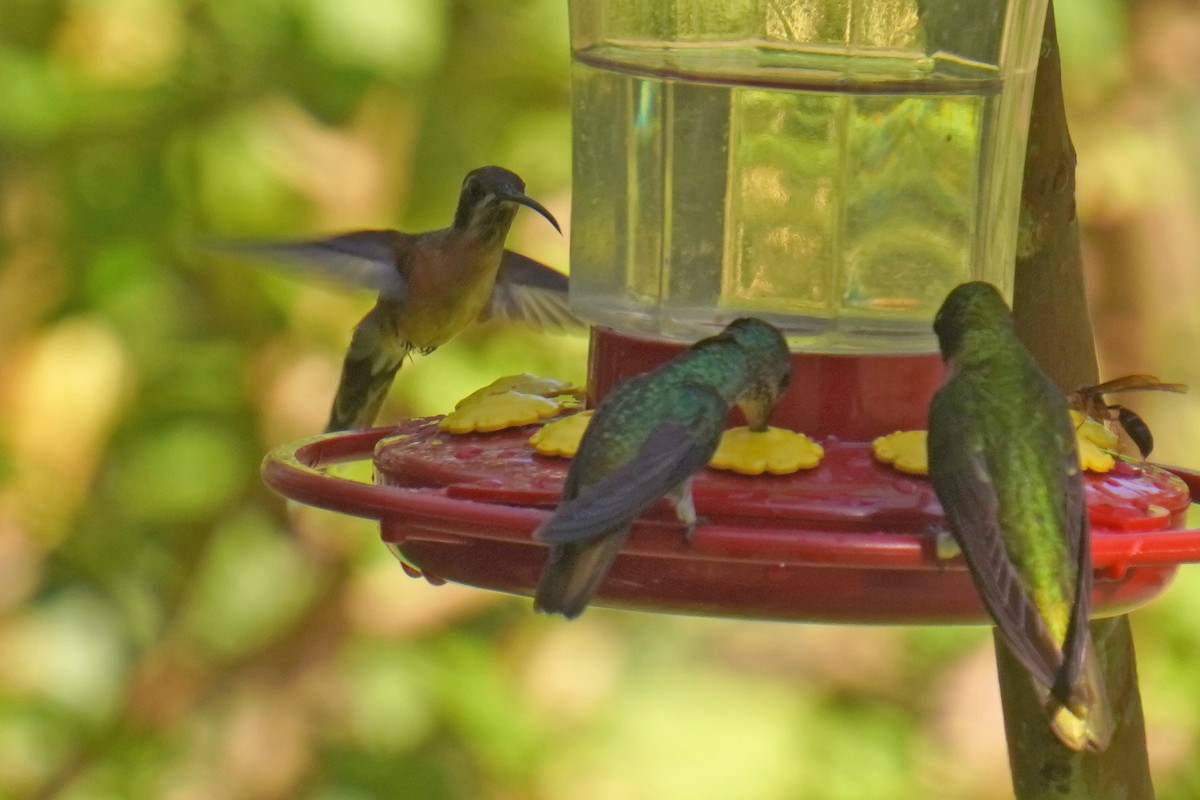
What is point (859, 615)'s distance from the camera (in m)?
2.53

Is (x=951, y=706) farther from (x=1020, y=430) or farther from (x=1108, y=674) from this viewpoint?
(x=1020, y=430)

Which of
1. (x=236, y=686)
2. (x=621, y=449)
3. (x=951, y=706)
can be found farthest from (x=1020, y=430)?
(x=236, y=686)

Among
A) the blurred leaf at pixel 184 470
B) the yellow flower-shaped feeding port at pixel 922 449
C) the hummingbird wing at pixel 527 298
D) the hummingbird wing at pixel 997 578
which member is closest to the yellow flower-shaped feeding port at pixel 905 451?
the yellow flower-shaped feeding port at pixel 922 449

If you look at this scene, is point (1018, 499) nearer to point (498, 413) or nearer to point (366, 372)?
point (498, 413)

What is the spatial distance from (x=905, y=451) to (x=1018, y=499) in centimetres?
19

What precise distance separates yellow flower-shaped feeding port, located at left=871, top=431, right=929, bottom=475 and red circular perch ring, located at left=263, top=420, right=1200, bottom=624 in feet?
0.09

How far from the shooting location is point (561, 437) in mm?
2873

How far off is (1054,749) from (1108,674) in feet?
0.59

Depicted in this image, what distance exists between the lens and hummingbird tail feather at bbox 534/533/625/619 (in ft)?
7.97

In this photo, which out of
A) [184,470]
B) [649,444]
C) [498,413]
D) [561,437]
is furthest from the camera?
[184,470]

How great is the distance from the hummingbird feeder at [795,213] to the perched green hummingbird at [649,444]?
0.14m

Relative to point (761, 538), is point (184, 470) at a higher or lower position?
lower

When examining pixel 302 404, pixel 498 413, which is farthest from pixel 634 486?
pixel 302 404

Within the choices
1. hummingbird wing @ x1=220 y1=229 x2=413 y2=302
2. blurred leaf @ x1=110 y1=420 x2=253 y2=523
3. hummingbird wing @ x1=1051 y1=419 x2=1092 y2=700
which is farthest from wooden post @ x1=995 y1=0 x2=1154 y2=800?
blurred leaf @ x1=110 y1=420 x2=253 y2=523
